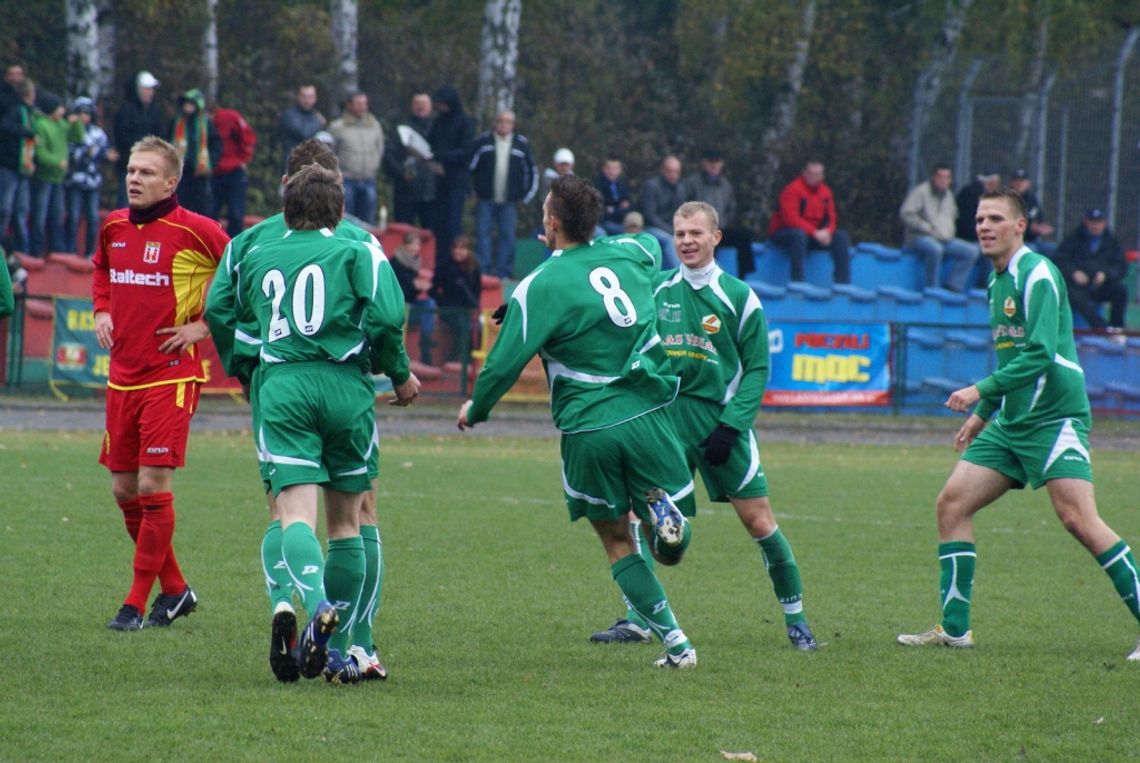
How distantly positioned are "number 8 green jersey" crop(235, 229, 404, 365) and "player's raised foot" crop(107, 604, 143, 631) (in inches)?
72.6

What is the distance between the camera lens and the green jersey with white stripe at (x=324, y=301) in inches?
250

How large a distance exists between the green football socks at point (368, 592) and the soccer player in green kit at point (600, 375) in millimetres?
594

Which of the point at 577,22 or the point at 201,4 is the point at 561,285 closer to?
the point at 201,4

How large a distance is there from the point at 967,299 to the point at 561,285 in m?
18.5

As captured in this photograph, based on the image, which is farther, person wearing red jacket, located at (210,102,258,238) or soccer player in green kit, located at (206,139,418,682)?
person wearing red jacket, located at (210,102,258,238)

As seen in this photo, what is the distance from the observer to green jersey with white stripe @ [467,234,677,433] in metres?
6.74

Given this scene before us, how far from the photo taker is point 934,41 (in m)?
32.1

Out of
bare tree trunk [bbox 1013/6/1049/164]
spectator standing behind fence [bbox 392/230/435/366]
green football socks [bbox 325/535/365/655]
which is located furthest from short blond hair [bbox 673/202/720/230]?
bare tree trunk [bbox 1013/6/1049/164]

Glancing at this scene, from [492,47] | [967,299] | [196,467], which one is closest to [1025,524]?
[196,467]

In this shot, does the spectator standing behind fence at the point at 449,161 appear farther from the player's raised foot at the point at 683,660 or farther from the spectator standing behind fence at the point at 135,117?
the player's raised foot at the point at 683,660

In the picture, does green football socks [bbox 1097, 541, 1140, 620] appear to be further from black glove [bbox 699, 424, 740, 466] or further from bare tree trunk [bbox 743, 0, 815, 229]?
bare tree trunk [bbox 743, 0, 815, 229]

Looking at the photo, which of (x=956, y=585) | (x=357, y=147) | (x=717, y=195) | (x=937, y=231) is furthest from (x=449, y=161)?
(x=956, y=585)

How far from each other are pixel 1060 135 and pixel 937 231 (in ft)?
16.6

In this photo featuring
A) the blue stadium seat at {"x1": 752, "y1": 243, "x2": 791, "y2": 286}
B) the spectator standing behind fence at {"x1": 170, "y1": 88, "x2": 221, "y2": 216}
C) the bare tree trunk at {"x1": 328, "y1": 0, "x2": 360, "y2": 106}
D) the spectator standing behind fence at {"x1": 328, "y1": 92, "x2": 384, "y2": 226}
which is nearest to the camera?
the spectator standing behind fence at {"x1": 170, "y1": 88, "x2": 221, "y2": 216}
